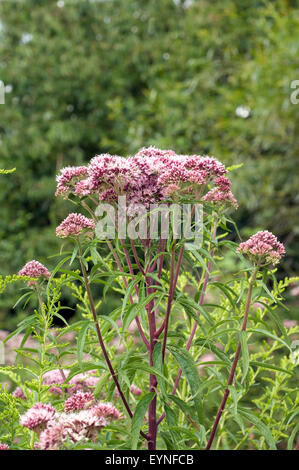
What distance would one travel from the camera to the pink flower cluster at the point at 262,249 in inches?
33.2

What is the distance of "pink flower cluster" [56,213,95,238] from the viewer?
85 centimetres

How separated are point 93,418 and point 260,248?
381mm

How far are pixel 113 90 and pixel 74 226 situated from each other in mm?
4495

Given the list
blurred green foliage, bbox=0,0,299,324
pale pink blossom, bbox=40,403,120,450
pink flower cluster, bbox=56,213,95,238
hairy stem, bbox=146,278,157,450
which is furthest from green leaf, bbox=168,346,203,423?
blurred green foliage, bbox=0,0,299,324

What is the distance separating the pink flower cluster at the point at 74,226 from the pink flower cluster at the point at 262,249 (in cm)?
26

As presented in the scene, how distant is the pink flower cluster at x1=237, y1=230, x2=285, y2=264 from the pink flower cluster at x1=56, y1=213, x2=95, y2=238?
26cm

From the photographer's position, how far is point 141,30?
5.19 meters

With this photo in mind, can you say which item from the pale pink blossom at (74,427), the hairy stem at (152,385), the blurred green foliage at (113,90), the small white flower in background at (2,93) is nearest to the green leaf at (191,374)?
the hairy stem at (152,385)

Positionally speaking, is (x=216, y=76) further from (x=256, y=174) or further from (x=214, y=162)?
(x=214, y=162)

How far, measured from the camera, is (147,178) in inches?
34.7

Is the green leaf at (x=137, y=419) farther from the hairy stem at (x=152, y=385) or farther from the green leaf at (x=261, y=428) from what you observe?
the green leaf at (x=261, y=428)

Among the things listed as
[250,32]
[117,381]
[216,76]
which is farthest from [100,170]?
[250,32]

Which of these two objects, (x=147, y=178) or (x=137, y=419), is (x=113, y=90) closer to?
(x=147, y=178)

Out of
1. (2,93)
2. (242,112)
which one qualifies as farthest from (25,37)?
(242,112)
